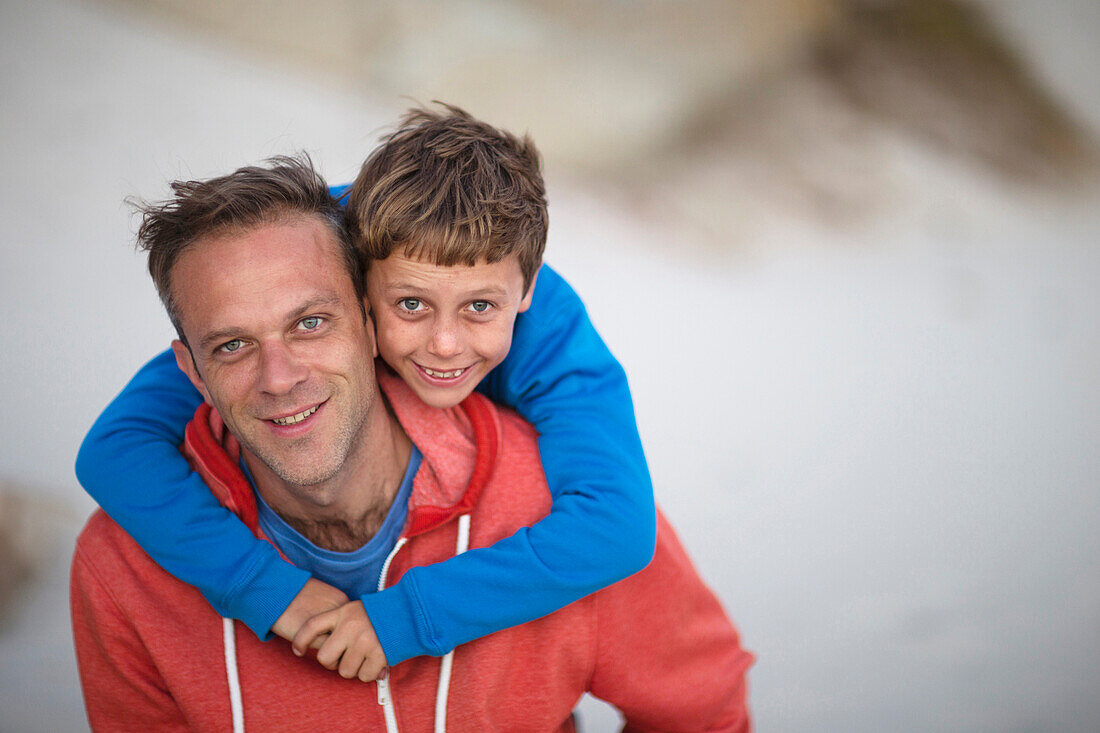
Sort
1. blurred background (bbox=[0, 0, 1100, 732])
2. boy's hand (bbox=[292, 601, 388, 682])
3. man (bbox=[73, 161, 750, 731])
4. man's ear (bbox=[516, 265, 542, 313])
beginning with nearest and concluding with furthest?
boy's hand (bbox=[292, 601, 388, 682]) → man (bbox=[73, 161, 750, 731]) → man's ear (bbox=[516, 265, 542, 313]) → blurred background (bbox=[0, 0, 1100, 732])

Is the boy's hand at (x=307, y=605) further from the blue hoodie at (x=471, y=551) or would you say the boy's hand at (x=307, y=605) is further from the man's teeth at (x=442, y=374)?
the man's teeth at (x=442, y=374)

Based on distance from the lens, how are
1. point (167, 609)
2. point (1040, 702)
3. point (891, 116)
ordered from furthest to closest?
point (891, 116), point (1040, 702), point (167, 609)

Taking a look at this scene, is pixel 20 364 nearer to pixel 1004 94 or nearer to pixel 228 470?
pixel 228 470

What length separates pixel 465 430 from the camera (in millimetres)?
1550

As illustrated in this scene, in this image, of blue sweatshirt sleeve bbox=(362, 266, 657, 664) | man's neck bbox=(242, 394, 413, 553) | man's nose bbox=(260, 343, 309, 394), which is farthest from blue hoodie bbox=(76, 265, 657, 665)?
man's nose bbox=(260, 343, 309, 394)

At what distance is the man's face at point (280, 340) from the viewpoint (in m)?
1.39

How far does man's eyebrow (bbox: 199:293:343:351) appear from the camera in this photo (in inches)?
54.9

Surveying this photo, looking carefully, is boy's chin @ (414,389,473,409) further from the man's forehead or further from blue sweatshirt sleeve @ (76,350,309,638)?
blue sweatshirt sleeve @ (76,350,309,638)

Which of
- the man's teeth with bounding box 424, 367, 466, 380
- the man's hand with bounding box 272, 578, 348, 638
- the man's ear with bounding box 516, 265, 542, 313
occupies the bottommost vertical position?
the man's hand with bounding box 272, 578, 348, 638

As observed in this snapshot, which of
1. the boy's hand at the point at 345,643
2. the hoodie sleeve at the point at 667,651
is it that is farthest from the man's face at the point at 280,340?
the hoodie sleeve at the point at 667,651

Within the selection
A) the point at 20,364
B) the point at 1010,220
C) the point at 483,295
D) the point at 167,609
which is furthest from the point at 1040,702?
the point at 20,364

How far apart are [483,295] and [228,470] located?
0.47 m

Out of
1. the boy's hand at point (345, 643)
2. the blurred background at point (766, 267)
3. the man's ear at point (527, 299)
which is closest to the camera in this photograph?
the boy's hand at point (345, 643)

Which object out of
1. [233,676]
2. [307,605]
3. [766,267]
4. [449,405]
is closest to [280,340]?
[449,405]
